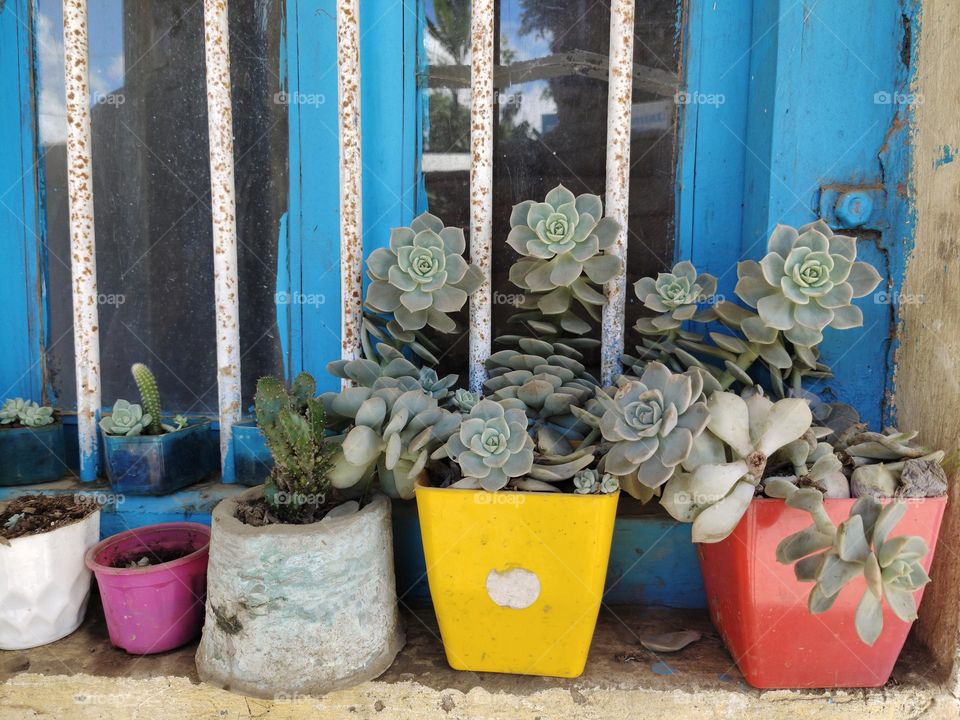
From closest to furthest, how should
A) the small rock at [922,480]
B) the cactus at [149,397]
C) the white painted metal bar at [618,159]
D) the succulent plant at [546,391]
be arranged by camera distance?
the small rock at [922,480] → the succulent plant at [546,391] → the white painted metal bar at [618,159] → the cactus at [149,397]

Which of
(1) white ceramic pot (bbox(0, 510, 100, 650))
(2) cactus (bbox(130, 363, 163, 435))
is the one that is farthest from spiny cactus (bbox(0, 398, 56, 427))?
(1) white ceramic pot (bbox(0, 510, 100, 650))

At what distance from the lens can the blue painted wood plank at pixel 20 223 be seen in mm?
1331

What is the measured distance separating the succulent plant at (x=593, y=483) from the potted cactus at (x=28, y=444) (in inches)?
41.4

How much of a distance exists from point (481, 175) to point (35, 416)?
0.98 m

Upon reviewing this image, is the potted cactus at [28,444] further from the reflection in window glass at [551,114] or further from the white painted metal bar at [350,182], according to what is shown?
the reflection in window glass at [551,114]

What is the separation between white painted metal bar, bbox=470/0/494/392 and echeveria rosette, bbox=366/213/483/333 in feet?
0.21

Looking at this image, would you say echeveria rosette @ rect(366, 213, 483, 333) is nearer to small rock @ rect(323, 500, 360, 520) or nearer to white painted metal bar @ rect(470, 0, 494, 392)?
white painted metal bar @ rect(470, 0, 494, 392)

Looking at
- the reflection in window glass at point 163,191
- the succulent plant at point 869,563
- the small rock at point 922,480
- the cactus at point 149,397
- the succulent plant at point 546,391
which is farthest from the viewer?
the reflection in window glass at point 163,191

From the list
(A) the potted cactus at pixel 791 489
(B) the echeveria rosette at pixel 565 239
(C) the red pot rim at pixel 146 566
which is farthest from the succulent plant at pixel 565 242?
(C) the red pot rim at pixel 146 566

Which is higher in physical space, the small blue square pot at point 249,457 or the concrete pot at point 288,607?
the small blue square pot at point 249,457

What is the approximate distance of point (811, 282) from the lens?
0.87 m

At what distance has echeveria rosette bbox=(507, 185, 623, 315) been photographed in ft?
3.23

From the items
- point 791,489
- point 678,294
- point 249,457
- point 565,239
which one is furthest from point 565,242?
point 249,457

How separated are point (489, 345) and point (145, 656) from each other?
2.37 feet
